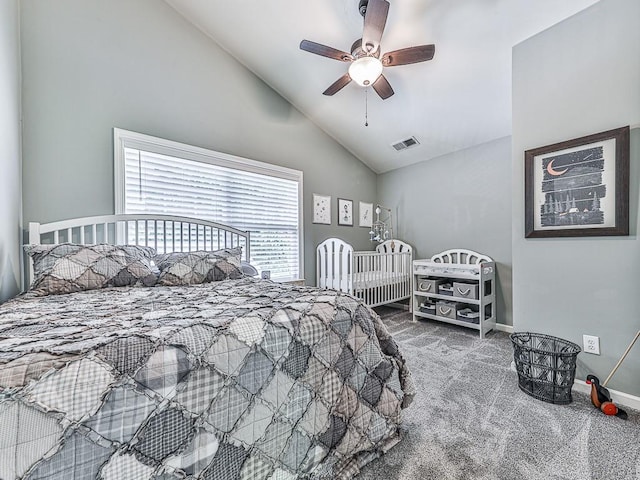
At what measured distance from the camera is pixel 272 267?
134 inches

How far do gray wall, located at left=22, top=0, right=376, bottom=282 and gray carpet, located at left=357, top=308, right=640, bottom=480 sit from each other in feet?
8.98

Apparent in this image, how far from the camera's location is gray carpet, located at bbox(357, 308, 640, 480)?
122cm

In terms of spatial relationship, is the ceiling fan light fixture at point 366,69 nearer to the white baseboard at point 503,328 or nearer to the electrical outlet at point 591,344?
the electrical outlet at point 591,344

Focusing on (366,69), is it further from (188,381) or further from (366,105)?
(188,381)

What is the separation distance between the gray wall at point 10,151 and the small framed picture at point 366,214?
374 cm

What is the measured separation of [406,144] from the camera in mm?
3791

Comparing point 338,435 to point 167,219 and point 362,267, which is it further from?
point 362,267

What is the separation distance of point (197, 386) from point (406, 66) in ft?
10.0

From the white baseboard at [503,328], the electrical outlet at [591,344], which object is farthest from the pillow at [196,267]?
the white baseboard at [503,328]

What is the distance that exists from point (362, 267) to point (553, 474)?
242 centimetres

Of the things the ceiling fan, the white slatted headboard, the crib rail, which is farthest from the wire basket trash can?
the white slatted headboard

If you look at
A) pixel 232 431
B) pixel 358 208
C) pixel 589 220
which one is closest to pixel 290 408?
pixel 232 431

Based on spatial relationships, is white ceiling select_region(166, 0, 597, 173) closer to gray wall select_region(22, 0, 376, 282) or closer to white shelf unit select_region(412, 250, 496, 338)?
gray wall select_region(22, 0, 376, 282)

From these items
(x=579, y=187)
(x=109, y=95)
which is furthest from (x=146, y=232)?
(x=579, y=187)
